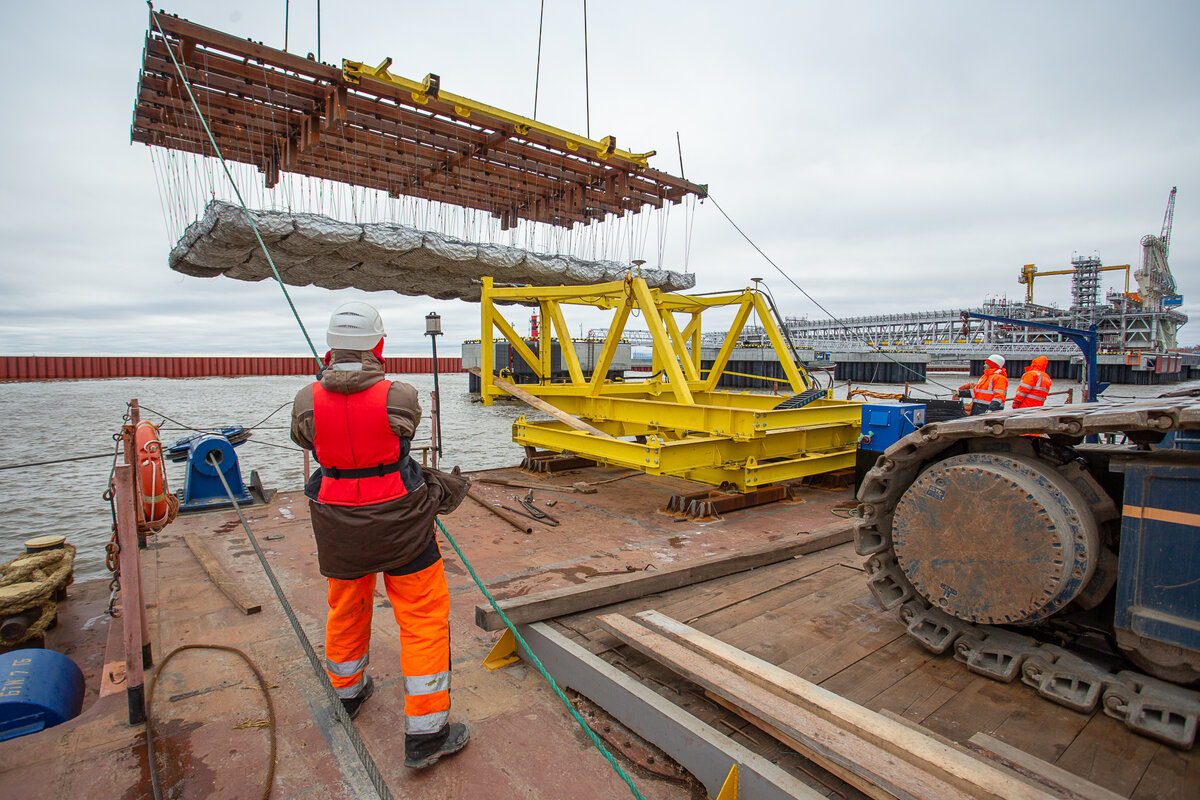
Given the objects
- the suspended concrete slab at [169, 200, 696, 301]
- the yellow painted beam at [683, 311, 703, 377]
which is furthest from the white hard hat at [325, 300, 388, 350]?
the yellow painted beam at [683, 311, 703, 377]

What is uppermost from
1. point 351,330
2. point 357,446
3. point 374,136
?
point 374,136

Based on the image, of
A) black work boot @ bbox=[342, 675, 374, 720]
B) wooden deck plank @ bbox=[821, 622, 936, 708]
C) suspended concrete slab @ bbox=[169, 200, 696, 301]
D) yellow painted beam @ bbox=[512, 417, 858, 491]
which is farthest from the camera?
suspended concrete slab @ bbox=[169, 200, 696, 301]

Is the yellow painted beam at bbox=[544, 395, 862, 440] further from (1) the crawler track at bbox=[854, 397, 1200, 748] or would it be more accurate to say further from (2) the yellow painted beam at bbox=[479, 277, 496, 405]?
(1) the crawler track at bbox=[854, 397, 1200, 748]

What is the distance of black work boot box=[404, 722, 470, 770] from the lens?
2.29 metres

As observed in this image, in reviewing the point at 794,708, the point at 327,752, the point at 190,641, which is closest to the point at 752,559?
the point at 794,708

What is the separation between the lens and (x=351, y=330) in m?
2.36

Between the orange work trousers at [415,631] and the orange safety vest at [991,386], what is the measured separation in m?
8.30

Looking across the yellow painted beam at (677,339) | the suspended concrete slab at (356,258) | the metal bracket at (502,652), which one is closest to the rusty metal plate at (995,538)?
the metal bracket at (502,652)

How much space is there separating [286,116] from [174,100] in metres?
1.53

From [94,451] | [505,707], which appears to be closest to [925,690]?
[505,707]

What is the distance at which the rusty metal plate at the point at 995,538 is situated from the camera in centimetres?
216

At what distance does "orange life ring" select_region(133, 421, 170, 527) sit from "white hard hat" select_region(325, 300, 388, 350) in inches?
101

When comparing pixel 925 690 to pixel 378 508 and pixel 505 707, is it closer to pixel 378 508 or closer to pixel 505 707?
pixel 505 707

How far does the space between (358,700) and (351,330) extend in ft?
5.69
